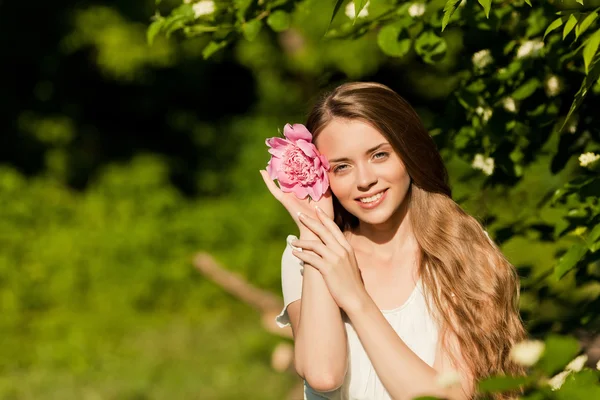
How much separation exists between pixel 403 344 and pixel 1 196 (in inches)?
294

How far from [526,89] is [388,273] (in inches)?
29.0

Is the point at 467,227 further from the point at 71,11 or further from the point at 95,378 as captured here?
the point at 71,11

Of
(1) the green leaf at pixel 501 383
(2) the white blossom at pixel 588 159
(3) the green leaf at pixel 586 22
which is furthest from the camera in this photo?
(2) the white blossom at pixel 588 159

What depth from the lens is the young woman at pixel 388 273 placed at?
2371mm

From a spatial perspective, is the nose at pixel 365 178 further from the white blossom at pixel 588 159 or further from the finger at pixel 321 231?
the white blossom at pixel 588 159

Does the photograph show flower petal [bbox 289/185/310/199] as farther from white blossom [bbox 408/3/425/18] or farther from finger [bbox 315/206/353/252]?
white blossom [bbox 408/3/425/18]

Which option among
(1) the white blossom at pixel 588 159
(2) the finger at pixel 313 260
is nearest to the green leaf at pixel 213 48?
(2) the finger at pixel 313 260

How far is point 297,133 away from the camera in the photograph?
2545 mm

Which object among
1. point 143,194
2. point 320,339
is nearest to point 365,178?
point 320,339

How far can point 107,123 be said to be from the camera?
1066cm

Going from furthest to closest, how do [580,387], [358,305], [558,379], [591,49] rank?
[358,305] < [591,49] < [558,379] < [580,387]

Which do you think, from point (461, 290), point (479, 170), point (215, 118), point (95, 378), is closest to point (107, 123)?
point (215, 118)

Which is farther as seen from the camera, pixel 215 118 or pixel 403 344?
pixel 215 118

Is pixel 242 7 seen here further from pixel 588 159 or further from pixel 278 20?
pixel 588 159
